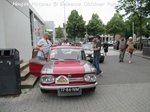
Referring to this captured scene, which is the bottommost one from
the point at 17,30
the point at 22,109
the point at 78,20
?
the point at 22,109

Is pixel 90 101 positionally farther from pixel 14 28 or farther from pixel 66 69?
pixel 14 28

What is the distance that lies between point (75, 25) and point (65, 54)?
106ft

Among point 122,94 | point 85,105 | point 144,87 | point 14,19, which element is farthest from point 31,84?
point 14,19

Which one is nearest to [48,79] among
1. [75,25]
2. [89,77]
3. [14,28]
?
[89,77]

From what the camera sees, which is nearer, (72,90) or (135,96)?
(72,90)

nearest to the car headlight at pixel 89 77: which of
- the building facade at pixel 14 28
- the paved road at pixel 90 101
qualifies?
the paved road at pixel 90 101

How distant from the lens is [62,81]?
4609mm

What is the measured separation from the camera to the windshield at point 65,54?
584 centimetres

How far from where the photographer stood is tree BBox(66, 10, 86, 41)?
37281mm

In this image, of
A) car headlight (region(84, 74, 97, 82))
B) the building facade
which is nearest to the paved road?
car headlight (region(84, 74, 97, 82))

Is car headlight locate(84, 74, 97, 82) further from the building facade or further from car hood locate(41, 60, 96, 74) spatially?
the building facade

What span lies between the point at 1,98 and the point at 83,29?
3463 cm

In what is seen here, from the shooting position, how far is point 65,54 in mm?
5965

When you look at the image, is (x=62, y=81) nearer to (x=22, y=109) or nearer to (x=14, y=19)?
(x=22, y=109)
